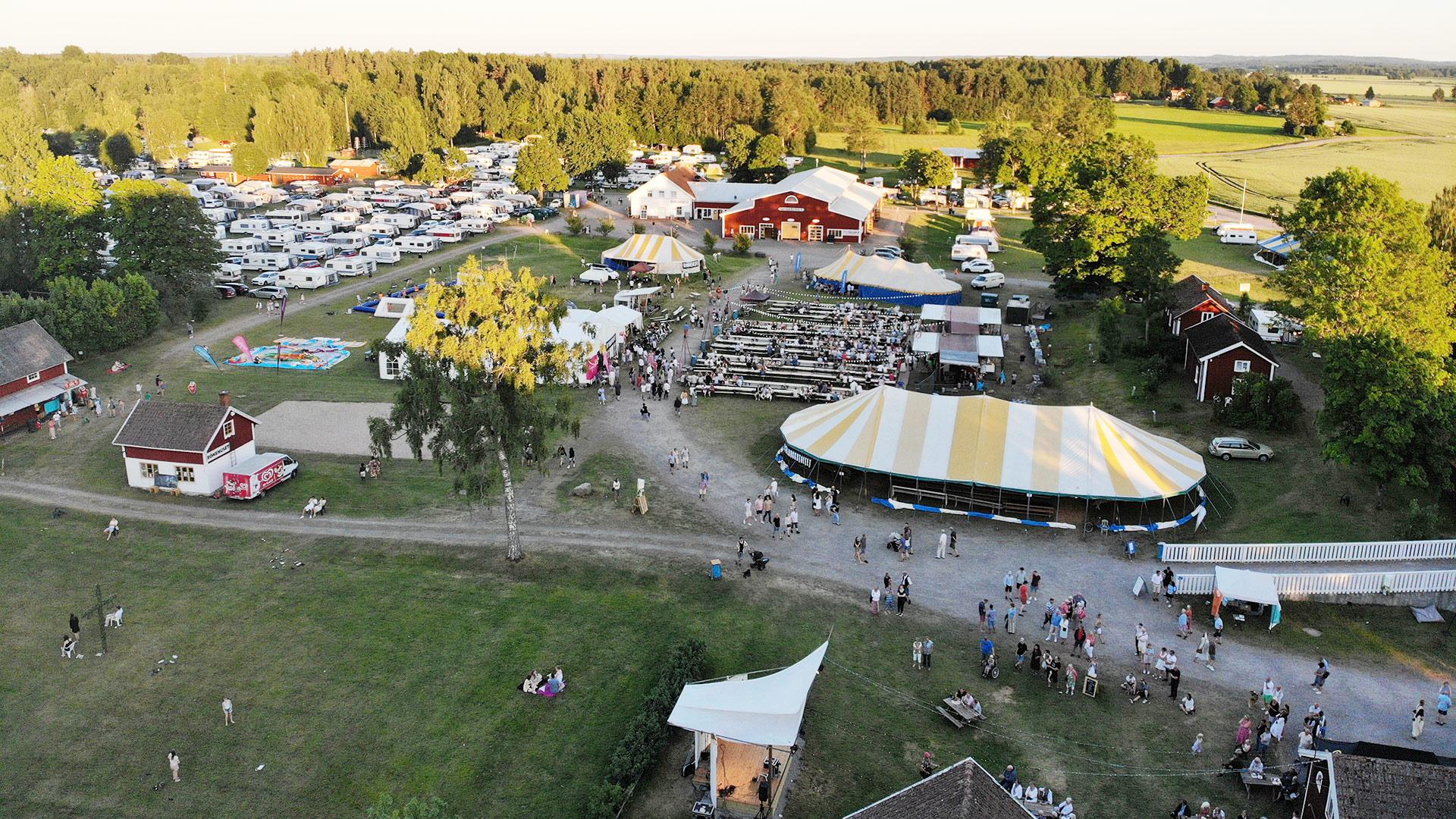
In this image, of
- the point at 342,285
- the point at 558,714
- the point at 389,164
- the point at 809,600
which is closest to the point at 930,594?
the point at 809,600

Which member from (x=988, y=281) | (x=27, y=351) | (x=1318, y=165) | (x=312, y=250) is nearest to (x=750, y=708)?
(x=27, y=351)

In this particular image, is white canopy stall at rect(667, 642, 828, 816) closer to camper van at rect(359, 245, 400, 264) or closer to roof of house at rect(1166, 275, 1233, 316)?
roof of house at rect(1166, 275, 1233, 316)

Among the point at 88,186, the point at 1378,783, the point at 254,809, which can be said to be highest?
the point at 88,186

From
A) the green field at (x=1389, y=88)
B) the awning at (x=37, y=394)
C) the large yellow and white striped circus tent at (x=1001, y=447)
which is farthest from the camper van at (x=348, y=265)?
the green field at (x=1389, y=88)

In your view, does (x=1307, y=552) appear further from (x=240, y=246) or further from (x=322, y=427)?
(x=240, y=246)

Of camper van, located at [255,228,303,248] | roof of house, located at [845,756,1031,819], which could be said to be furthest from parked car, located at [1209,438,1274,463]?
camper van, located at [255,228,303,248]

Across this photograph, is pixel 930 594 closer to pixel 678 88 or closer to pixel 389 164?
pixel 389 164

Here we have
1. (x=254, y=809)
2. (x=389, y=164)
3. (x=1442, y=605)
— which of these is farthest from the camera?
(x=389, y=164)
